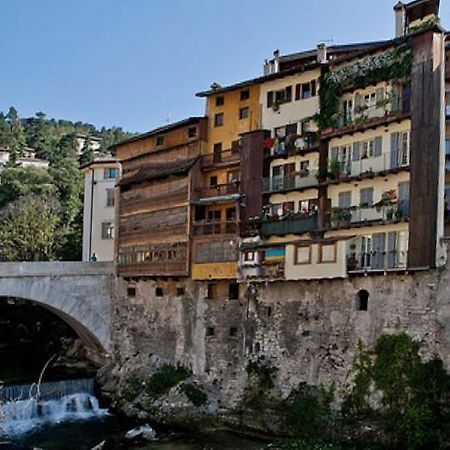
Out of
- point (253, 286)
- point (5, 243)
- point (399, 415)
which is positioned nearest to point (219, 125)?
point (253, 286)

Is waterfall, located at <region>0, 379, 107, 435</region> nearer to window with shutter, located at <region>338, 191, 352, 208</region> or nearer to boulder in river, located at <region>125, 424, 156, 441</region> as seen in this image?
boulder in river, located at <region>125, 424, 156, 441</region>

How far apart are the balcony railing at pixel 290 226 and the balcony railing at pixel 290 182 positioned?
5.14 feet

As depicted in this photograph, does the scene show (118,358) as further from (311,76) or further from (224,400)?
(311,76)

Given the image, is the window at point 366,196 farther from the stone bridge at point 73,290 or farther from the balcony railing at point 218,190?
the stone bridge at point 73,290

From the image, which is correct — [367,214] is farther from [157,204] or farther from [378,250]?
[157,204]

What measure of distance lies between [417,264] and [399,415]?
568cm

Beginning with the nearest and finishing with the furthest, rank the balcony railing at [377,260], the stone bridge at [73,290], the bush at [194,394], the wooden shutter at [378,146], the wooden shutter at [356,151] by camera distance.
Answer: the balcony railing at [377,260]
the wooden shutter at [378,146]
the wooden shutter at [356,151]
the bush at [194,394]
the stone bridge at [73,290]

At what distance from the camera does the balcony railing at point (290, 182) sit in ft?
104

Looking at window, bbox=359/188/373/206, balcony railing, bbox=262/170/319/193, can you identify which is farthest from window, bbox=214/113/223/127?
window, bbox=359/188/373/206

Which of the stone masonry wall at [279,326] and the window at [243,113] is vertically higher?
the window at [243,113]

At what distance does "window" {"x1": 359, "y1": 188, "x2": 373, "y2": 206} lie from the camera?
2910 centimetres

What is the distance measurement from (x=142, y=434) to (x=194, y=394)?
3.90 metres

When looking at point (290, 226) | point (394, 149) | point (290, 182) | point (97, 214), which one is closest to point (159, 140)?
point (290, 182)

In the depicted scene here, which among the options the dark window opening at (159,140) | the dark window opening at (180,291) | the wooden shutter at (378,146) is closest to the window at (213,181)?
the dark window opening at (159,140)
